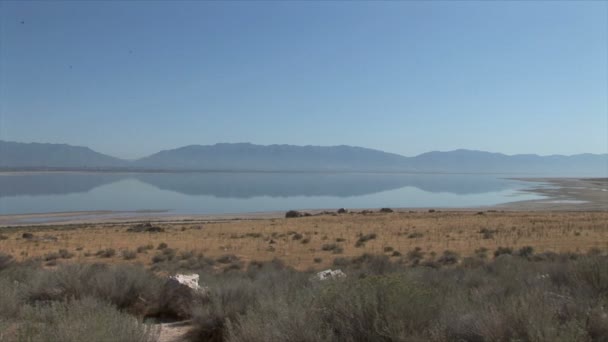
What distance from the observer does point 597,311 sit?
5473mm

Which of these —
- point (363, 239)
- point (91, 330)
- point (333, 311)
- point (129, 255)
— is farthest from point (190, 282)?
point (363, 239)

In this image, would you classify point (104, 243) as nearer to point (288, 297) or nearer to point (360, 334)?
point (288, 297)

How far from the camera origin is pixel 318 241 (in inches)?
942

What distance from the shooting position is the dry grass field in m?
19.0

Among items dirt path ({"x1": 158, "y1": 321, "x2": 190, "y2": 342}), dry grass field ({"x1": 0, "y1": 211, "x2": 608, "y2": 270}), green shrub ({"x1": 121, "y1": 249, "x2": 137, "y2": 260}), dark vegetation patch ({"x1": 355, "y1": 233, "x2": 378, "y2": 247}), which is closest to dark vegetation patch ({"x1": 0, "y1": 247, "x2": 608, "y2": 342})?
dirt path ({"x1": 158, "y1": 321, "x2": 190, "y2": 342})

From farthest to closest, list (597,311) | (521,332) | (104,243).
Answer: (104,243) → (597,311) → (521,332)

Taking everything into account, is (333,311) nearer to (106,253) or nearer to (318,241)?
(106,253)

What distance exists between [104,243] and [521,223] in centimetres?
2330

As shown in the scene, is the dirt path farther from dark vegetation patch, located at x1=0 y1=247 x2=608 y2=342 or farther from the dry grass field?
the dry grass field

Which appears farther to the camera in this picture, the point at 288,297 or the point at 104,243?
the point at 104,243

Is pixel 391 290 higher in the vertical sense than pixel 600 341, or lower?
higher

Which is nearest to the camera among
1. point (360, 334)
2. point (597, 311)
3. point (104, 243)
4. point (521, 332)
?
point (521, 332)

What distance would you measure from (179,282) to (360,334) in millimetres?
4484

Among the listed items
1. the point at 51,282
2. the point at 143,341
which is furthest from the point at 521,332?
the point at 51,282
